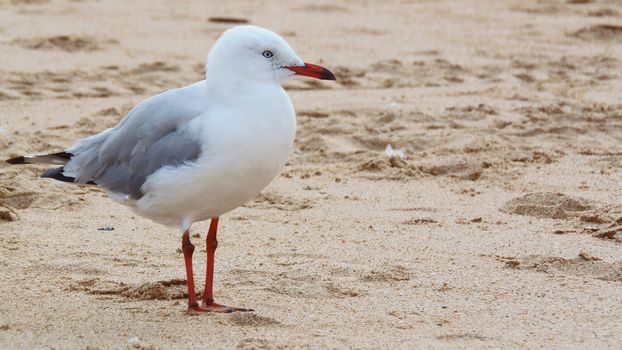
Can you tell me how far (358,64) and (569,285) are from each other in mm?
5226

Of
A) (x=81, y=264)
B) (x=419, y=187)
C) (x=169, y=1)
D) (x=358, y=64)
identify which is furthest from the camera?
(x=169, y=1)

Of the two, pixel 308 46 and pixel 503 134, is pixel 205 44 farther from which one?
pixel 503 134

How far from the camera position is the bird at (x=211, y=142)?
14.8 feet

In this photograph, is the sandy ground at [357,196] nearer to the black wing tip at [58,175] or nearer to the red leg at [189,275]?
the red leg at [189,275]

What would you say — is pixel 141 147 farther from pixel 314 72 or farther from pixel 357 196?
pixel 357 196

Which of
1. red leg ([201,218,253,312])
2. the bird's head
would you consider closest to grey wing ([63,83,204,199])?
the bird's head

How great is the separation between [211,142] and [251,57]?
0.43 m

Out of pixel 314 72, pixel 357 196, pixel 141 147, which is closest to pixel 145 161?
pixel 141 147

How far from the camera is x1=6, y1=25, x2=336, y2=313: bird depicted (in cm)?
450

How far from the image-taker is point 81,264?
5.32 m

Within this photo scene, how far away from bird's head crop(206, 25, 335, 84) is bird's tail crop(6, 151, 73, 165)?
0.94m

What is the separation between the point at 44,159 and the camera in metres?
5.17

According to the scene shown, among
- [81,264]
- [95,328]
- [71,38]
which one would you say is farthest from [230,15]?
[95,328]

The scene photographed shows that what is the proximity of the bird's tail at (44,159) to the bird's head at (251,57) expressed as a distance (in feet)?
3.08
